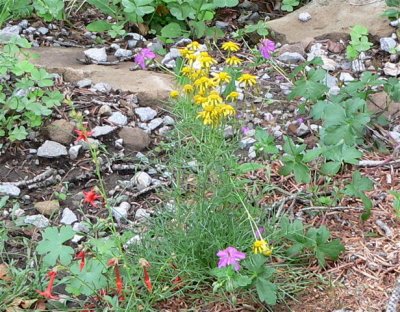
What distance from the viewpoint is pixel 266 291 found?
2.58 meters

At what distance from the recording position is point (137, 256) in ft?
9.25

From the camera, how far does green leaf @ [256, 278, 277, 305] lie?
257cm

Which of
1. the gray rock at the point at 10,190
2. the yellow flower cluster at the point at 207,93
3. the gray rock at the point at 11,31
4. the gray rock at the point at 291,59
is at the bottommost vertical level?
the gray rock at the point at 291,59

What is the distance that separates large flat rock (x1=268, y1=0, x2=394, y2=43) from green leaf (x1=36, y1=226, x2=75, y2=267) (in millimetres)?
2070

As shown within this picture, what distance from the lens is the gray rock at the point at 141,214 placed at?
3.17 m

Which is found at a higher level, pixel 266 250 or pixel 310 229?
pixel 266 250

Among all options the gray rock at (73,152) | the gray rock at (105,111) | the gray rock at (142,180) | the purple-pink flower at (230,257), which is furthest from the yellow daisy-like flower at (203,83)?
the gray rock at (105,111)

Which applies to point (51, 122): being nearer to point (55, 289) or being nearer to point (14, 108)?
point (14, 108)

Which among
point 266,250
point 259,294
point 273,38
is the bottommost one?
point 273,38

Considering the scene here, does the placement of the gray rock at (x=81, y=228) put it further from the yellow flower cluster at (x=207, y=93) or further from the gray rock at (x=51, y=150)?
the yellow flower cluster at (x=207, y=93)

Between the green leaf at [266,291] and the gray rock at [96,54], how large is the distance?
6.49 feet

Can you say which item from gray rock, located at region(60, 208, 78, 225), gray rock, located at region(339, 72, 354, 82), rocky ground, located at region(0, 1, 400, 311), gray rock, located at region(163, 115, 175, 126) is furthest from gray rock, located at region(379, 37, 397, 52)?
gray rock, located at region(60, 208, 78, 225)

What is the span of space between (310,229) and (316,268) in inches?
5.2

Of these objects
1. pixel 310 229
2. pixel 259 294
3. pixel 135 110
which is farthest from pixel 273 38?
pixel 259 294
